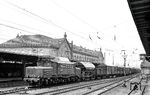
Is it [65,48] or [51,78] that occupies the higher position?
[65,48]

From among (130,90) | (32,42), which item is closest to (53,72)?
(130,90)

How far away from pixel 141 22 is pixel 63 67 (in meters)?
16.2

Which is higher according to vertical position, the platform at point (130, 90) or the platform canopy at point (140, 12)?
the platform canopy at point (140, 12)

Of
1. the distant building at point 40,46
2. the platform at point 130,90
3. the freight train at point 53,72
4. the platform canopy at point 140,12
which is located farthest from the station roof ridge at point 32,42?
the platform canopy at point 140,12

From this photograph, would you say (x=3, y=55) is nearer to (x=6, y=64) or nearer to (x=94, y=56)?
(x=6, y=64)

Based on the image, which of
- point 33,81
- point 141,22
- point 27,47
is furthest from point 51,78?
point 27,47

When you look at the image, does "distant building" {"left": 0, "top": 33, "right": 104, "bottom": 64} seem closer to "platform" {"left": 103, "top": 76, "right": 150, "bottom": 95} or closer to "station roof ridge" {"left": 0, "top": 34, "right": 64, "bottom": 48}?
"station roof ridge" {"left": 0, "top": 34, "right": 64, "bottom": 48}

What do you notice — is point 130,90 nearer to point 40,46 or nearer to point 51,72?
point 51,72

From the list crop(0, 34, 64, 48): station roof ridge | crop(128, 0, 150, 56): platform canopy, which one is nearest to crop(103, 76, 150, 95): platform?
crop(128, 0, 150, 56): platform canopy

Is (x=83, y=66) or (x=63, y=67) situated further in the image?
(x=83, y=66)

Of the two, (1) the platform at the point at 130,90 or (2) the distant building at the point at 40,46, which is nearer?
(1) the platform at the point at 130,90

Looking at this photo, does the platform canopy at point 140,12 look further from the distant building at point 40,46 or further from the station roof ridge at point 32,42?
the station roof ridge at point 32,42

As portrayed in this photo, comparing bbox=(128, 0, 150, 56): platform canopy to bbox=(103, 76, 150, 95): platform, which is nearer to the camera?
bbox=(128, 0, 150, 56): platform canopy

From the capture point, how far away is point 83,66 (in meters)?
34.8
